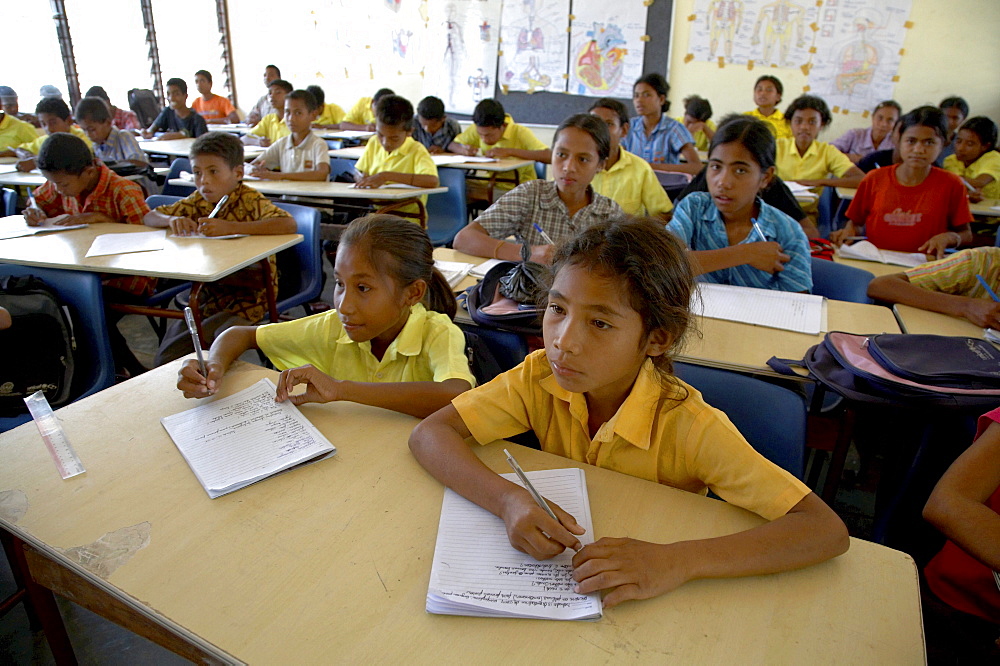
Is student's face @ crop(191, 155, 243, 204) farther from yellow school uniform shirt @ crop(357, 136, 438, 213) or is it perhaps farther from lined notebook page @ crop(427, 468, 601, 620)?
lined notebook page @ crop(427, 468, 601, 620)

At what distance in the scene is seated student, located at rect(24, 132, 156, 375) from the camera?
2445 millimetres

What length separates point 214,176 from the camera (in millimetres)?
2523

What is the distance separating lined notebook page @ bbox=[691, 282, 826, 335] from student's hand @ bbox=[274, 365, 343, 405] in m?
0.96

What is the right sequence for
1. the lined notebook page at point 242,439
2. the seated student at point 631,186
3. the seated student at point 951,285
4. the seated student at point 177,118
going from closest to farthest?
the lined notebook page at point 242,439 < the seated student at point 951,285 < the seated student at point 631,186 < the seated student at point 177,118

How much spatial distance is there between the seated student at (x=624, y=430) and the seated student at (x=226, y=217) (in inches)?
63.3

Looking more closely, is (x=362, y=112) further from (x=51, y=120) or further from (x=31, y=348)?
(x=31, y=348)

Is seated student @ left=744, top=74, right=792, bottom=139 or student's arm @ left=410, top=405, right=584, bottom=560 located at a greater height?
seated student @ left=744, top=74, right=792, bottom=139

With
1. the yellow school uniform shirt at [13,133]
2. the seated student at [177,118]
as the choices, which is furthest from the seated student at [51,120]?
the seated student at [177,118]

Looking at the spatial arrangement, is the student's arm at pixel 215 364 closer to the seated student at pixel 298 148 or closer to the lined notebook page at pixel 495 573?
the lined notebook page at pixel 495 573

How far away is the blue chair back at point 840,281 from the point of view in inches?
78.7

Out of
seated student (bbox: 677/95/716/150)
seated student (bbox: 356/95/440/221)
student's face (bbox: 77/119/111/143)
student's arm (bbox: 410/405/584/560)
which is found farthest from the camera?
seated student (bbox: 677/95/716/150)

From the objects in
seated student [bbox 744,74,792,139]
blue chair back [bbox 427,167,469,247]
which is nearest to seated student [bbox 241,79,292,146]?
blue chair back [bbox 427,167,469,247]

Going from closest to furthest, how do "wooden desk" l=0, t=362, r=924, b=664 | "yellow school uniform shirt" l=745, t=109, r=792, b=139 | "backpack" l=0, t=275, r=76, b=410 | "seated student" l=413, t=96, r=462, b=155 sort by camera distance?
"wooden desk" l=0, t=362, r=924, b=664 < "backpack" l=0, t=275, r=76, b=410 < "yellow school uniform shirt" l=745, t=109, r=792, b=139 < "seated student" l=413, t=96, r=462, b=155

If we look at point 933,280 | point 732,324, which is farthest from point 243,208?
point 933,280
